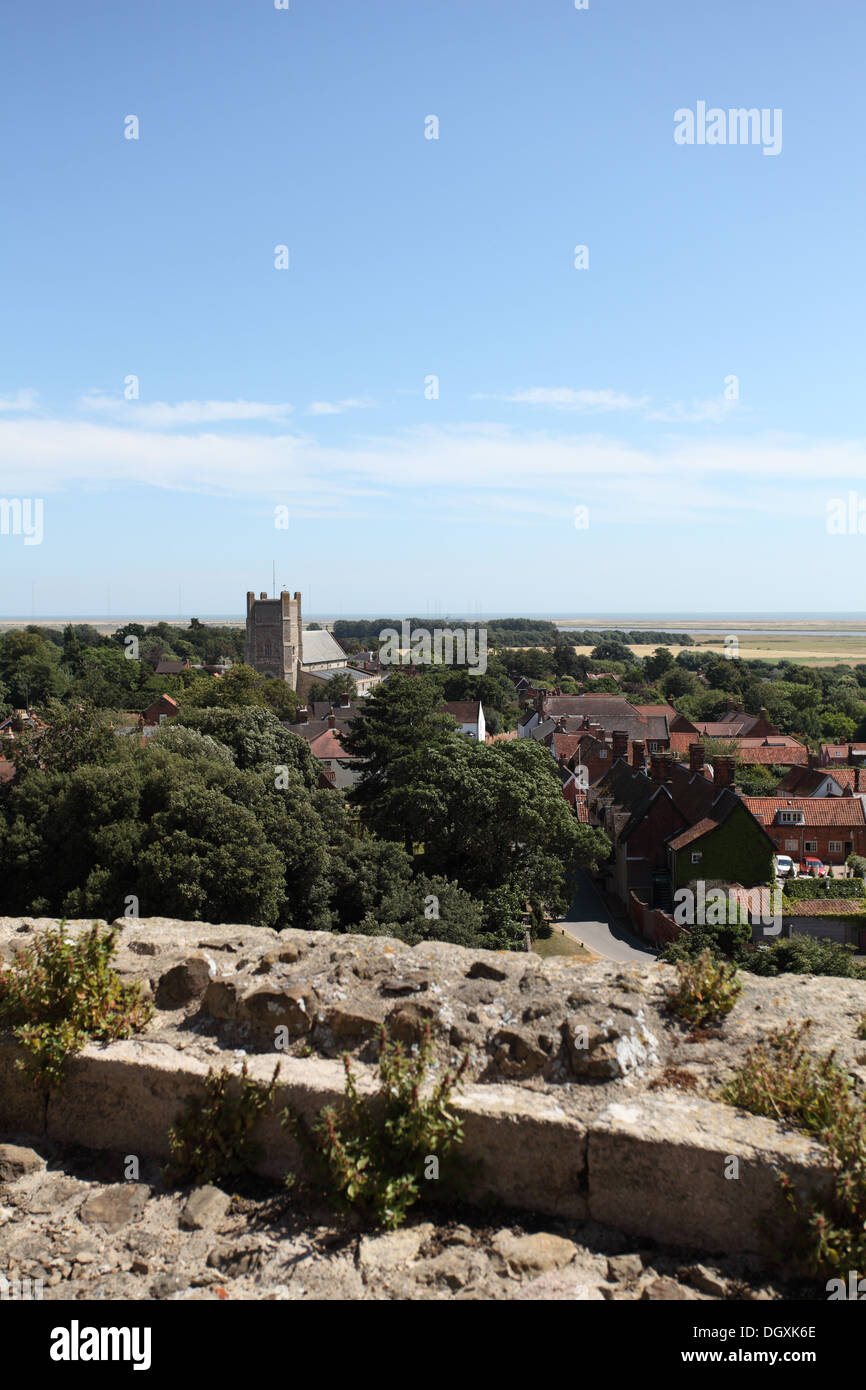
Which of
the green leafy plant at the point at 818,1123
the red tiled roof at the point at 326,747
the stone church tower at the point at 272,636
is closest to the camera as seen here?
the green leafy plant at the point at 818,1123

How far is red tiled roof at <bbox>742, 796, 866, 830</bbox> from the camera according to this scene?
35312mm

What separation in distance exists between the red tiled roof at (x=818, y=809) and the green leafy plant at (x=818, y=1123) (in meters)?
32.4

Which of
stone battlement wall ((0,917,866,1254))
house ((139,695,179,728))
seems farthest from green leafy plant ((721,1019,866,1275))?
house ((139,695,179,728))

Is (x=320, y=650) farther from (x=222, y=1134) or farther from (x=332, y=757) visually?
(x=222, y=1134)

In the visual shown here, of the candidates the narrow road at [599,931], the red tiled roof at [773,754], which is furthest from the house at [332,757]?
the red tiled roof at [773,754]

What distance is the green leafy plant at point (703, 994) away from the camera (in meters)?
5.38

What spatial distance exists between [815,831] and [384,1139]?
35.0m

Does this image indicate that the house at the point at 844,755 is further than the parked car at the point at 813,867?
Yes

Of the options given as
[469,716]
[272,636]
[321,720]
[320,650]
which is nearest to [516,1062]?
[321,720]

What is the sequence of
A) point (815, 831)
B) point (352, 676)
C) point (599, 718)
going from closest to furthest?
point (815, 831), point (599, 718), point (352, 676)

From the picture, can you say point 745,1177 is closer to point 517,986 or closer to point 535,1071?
point 535,1071

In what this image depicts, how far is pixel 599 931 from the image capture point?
27.8 meters

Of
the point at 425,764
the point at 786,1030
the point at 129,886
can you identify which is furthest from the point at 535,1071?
the point at 425,764

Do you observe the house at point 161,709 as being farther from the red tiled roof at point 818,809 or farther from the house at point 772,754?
the red tiled roof at point 818,809
